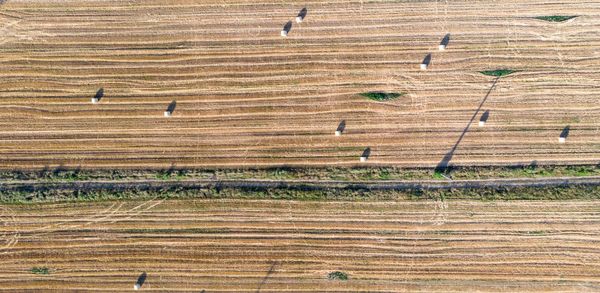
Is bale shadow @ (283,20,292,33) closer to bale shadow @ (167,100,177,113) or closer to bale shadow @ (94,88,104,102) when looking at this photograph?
bale shadow @ (167,100,177,113)

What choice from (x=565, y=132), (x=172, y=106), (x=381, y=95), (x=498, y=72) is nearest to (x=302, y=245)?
(x=381, y=95)

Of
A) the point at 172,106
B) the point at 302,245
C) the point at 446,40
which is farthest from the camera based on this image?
the point at 172,106

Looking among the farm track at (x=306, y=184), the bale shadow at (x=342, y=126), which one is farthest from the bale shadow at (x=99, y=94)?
the bale shadow at (x=342, y=126)

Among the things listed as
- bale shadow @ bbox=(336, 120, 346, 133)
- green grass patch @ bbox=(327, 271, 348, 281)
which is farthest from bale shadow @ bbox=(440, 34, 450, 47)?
green grass patch @ bbox=(327, 271, 348, 281)

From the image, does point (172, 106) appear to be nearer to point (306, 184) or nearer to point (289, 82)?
point (289, 82)

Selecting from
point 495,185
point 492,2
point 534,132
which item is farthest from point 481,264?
point 492,2

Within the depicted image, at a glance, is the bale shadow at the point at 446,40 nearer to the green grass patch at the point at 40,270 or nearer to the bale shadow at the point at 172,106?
the bale shadow at the point at 172,106
